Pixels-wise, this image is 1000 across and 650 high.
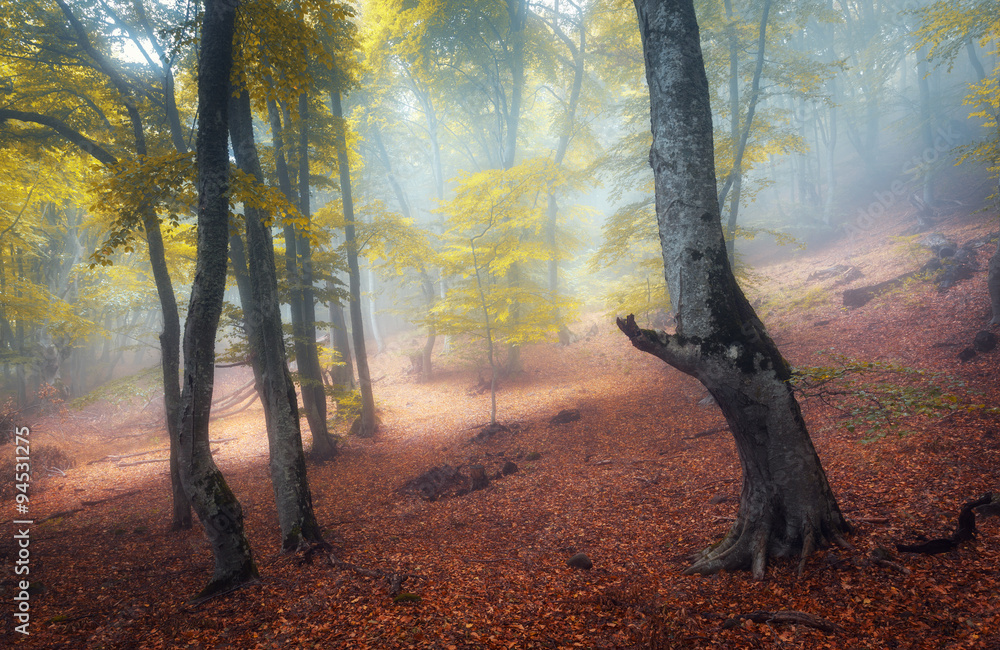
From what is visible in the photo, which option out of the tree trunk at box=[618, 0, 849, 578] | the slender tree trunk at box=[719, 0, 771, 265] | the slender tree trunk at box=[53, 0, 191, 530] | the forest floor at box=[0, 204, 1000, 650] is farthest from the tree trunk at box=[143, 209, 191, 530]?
the slender tree trunk at box=[719, 0, 771, 265]

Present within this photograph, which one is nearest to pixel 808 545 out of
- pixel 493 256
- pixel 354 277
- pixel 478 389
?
pixel 493 256

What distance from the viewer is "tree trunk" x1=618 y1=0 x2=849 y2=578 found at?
3.97 meters

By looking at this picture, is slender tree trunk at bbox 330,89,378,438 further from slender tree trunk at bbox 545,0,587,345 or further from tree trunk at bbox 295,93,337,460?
slender tree trunk at bbox 545,0,587,345

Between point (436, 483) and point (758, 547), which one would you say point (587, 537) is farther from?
point (436, 483)

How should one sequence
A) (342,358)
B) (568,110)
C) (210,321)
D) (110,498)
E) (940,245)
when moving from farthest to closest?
(568,110) → (940,245) → (342,358) → (110,498) → (210,321)

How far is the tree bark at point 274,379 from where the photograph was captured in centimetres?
550

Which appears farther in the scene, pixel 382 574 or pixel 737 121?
pixel 737 121

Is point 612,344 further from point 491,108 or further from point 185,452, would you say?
point 185,452

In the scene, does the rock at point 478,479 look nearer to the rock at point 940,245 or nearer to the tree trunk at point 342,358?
the tree trunk at point 342,358

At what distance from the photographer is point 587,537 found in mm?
5766

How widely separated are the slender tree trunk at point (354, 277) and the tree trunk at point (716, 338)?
369 inches

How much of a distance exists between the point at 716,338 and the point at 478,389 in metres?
15.0

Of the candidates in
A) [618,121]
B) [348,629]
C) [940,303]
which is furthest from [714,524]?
[618,121]

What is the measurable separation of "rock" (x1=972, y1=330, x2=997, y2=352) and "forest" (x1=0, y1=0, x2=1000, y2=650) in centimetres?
4
